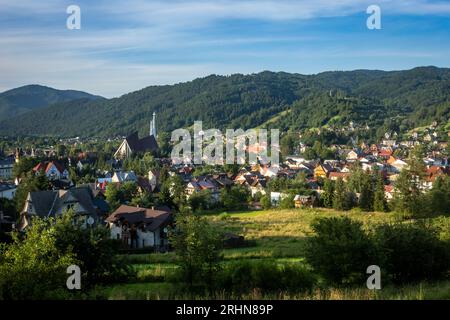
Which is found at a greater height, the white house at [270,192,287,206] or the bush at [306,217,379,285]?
the bush at [306,217,379,285]

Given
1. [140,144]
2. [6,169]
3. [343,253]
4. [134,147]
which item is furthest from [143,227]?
[140,144]

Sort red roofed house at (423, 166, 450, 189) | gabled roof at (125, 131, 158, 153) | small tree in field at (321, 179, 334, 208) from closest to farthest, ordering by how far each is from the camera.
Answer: small tree in field at (321, 179, 334, 208), red roofed house at (423, 166, 450, 189), gabled roof at (125, 131, 158, 153)

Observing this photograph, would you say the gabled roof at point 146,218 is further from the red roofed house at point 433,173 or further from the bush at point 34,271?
the red roofed house at point 433,173

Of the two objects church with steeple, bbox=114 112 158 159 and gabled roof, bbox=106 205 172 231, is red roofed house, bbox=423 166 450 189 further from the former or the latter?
church with steeple, bbox=114 112 158 159

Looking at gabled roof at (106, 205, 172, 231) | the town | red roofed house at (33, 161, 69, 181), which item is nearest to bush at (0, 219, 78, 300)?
the town

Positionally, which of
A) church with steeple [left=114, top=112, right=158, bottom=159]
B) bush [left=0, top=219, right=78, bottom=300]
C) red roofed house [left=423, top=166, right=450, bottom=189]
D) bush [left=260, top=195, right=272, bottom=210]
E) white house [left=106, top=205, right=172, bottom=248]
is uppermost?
church with steeple [left=114, top=112, right=158, bottom=159]

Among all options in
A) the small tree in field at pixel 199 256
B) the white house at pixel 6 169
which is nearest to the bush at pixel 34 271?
the small tree in field at pixel 199 256

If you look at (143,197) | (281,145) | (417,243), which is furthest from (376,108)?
(417,243)
